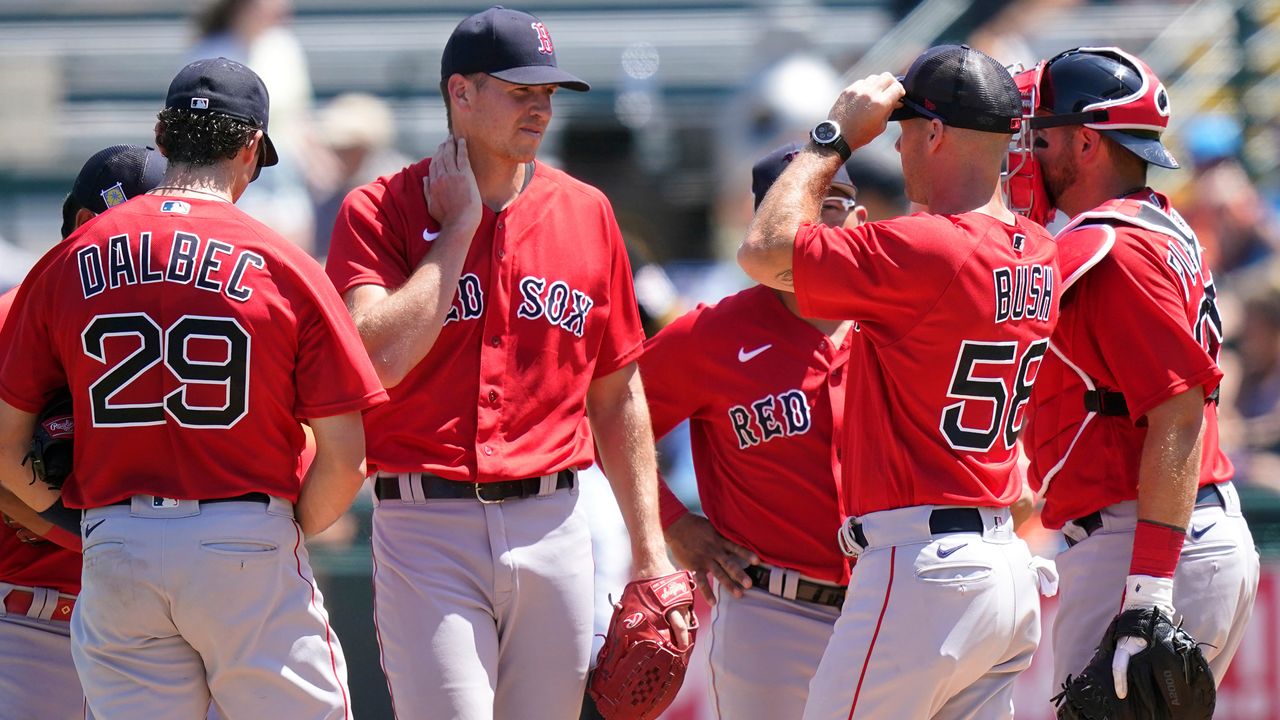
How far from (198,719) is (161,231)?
1.15 m

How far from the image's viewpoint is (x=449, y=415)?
3924 mm

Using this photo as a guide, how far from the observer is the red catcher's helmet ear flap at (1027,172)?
422cm

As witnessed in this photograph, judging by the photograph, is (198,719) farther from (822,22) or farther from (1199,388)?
(822,22)

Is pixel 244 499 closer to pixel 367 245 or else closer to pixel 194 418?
pixel 194 418

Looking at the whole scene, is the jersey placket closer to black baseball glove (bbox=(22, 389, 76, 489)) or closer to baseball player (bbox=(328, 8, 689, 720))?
baseball player (bbox=(328, 8, 689, 720))

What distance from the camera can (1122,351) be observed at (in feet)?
12.7

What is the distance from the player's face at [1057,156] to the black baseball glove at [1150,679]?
1251 mm

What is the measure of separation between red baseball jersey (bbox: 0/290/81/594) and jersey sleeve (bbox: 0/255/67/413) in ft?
1.76

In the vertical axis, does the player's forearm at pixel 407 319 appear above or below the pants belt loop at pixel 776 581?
above

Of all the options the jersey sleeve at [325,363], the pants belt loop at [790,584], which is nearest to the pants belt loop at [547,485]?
the jersey sleeve at [325,363]

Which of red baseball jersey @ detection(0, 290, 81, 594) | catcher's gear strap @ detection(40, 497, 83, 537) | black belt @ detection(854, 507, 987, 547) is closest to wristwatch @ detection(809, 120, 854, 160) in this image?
black belt @ detection(854, 507, 987, 547)

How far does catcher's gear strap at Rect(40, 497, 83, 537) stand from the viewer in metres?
3.78

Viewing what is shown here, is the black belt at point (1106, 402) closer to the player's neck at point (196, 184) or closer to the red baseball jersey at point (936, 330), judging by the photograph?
the red baseball jersey at point (936, 330)

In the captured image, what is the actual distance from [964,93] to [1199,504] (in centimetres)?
131
